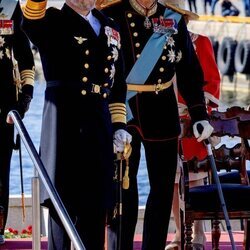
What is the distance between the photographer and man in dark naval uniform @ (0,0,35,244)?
24.9 feet

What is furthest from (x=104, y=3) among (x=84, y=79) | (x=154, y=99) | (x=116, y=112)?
(x=84, y=79)

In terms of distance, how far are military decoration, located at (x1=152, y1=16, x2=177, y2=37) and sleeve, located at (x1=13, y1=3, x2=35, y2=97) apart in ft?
3.61

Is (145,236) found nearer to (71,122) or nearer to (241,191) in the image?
(241,191)

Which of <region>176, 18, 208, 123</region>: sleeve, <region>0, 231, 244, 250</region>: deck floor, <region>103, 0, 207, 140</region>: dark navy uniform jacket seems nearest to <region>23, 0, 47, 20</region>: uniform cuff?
<region>103, 0, 207, 140</region>: dark navy uniform jacket

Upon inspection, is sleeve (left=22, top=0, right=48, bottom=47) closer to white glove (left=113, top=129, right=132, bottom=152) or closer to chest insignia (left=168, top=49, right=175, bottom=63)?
white glove (left=113, top=129, right=132, bottom=152)

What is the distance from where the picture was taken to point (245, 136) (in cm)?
725

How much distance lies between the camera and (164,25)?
6742mm

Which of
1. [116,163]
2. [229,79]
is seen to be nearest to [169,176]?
[116,163]

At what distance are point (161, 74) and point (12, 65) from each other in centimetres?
124

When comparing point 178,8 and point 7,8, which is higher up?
point 7,8

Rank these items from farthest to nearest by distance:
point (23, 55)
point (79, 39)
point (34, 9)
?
1. point (23, 55)
2. point (79, 39)
3. point (34, 9)

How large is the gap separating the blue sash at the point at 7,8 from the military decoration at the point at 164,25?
1.14 meters

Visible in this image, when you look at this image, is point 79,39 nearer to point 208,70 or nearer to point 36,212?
point 36,212

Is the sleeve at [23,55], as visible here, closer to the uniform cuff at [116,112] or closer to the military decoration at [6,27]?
the military decoration at [6,27]
